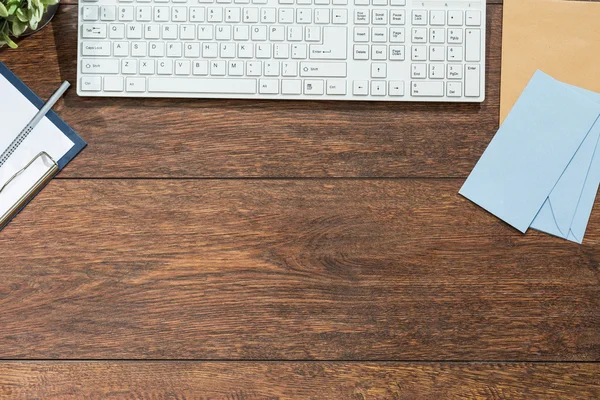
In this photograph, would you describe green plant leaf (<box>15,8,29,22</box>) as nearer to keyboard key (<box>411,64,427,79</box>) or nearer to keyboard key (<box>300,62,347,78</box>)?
keyboard key (<box>300,62,347,78</box>)

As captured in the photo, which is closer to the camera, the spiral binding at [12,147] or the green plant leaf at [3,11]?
the green plant leaf at [3,11]

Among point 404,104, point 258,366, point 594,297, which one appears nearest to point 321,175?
point 404,104

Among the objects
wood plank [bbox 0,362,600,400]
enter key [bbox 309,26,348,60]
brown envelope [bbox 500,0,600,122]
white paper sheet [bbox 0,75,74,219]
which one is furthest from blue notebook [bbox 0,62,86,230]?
brown envelope [bbox 500,0,600,122]

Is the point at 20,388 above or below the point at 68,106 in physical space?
below

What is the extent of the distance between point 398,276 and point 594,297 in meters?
0.26

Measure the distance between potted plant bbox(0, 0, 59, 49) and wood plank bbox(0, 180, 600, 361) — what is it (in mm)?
190

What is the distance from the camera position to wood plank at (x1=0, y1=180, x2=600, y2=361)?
73 centimetres

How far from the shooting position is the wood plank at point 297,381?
0.73 metres

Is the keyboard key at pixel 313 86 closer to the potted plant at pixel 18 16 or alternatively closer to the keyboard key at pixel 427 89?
the keyboard key at pixel 427 89

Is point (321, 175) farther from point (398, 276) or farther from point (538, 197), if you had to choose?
point (538, 197)

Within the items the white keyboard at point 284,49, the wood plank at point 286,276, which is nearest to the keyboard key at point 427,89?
the white keyboard at point 284,49

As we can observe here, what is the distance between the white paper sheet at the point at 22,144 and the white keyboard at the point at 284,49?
0.07m

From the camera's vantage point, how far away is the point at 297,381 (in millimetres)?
732

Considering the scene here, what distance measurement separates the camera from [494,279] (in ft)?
2.42
